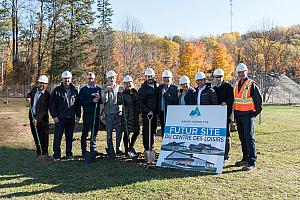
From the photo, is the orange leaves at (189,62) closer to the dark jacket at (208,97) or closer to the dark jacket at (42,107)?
the dark jacket at (42,107)

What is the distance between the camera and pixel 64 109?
801cm

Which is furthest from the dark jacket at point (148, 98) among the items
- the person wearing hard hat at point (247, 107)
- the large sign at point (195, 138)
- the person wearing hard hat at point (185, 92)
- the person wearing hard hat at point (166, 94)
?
the person wearing hard hat at point (247, 107)

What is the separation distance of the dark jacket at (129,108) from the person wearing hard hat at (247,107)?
2.38 m

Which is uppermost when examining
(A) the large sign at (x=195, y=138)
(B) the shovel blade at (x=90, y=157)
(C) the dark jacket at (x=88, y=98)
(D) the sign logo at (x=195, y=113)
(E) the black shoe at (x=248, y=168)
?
(C) the dark jacket at (x=88, y=98)

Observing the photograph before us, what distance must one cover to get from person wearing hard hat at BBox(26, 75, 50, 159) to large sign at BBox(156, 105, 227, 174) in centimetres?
299

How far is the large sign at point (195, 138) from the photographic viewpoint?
685 centimetres

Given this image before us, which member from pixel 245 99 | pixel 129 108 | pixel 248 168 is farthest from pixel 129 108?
pixel 248 168

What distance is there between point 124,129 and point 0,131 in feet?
24.0

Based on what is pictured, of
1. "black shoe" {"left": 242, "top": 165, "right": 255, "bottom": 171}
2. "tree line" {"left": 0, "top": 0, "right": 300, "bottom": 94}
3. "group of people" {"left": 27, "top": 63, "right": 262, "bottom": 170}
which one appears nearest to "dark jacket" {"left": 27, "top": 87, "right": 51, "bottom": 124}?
"group of people" {"left": 27, "top": 63, "right": 262, "bottom": 170}

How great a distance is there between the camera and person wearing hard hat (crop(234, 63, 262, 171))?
23.6 feet

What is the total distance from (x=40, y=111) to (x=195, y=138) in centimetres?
375

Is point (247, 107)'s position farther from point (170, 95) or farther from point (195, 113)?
point (170, 95)

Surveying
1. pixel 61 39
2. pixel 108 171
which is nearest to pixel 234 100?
pixel 108 171

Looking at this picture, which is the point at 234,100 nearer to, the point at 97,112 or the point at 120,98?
the point at 120,98
